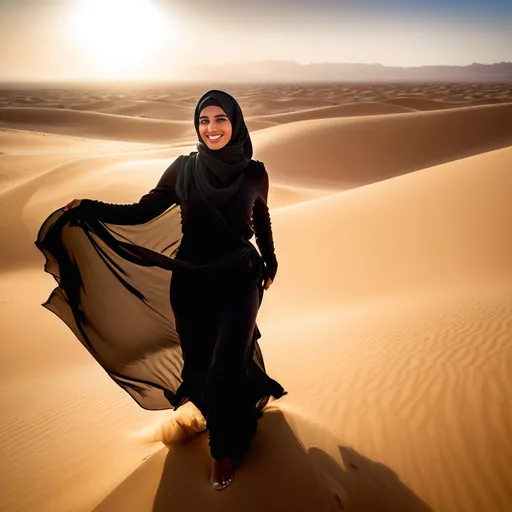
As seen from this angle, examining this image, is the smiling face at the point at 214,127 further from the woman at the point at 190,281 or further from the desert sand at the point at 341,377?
the desert sand at the point at 341,377

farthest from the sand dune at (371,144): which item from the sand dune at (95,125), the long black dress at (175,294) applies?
the long black dress at (175,294)

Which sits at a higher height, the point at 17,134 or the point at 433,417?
the point at 17,134

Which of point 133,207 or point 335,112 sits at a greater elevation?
point 335,112

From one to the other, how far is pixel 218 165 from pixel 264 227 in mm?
685

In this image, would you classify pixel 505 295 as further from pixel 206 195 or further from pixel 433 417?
pixel 206 195

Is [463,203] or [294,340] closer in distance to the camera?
[294,340]

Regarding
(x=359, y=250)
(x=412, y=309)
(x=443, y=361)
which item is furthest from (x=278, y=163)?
(x=443, y=361)

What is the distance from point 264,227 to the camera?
3037 mm

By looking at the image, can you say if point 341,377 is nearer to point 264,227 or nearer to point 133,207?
point 264,227

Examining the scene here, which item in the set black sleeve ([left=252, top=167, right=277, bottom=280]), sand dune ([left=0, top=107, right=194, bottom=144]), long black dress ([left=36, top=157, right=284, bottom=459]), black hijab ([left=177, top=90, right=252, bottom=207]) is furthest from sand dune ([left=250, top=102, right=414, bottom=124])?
black hijab ([left=177, top=90, right=252, bottom=207])

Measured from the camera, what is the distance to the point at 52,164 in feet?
63.0

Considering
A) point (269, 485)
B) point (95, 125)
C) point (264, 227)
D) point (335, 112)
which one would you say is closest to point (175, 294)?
point (264, 227)

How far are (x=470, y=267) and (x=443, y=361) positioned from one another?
3616mm

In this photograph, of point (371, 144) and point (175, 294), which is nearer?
point (175, 294)
